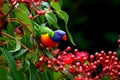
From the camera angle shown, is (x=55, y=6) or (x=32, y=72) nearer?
(x=32, y=72)

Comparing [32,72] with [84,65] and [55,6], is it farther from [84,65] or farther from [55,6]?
[55,6]

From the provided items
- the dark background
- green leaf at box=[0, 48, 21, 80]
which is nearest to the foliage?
green leaf at box=[0, 48, 21, 80]

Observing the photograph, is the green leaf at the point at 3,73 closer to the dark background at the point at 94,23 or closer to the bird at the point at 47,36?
the bird at the point at 47,36

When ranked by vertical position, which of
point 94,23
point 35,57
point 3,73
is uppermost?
point 35,57

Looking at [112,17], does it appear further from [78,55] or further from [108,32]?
[78,55]

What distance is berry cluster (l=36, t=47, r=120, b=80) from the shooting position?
1930mm

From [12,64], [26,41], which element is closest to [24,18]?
[26,41]

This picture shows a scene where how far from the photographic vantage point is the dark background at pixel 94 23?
15.8ft

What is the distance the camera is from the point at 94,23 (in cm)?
516

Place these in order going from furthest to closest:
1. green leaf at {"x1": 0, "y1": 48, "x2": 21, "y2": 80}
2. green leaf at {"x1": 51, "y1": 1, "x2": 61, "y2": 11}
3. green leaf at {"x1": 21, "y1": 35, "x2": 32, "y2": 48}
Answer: green leaf at {"x1": 51, "y1": 1, "x2": 61, "y2": 11} < green leaf at {"x1": 21, "y1": 35, "x2": 32, "y2": 48} < green leaf at {"x1": 0, "y1": 48, "x2": 21, "y2": 80}

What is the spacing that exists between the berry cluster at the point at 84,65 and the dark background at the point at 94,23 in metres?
2.64

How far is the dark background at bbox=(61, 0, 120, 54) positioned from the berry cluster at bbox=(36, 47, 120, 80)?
2635mm

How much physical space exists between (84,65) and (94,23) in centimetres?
321

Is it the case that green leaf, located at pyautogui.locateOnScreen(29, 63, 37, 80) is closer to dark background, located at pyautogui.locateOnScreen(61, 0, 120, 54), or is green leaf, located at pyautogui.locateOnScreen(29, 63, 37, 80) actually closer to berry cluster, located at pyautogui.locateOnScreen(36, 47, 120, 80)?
berry cluster, located at pyautogui.locateOnScreen(36, 47, 120, 80)
